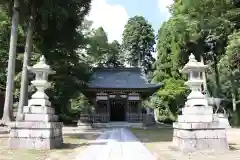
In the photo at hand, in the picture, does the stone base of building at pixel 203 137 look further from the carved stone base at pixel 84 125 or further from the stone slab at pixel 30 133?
the carved stone base at pixel 84 125

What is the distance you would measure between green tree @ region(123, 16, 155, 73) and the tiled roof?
19.6 metres

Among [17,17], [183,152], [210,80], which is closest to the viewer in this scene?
[183,152]

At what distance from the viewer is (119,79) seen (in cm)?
3123

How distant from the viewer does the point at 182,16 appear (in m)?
24.7

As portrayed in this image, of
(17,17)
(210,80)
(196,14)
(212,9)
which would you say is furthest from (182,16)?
(17,17)

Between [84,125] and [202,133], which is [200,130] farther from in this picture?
[84,125]

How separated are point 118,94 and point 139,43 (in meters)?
23.6

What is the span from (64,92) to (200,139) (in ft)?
55.2

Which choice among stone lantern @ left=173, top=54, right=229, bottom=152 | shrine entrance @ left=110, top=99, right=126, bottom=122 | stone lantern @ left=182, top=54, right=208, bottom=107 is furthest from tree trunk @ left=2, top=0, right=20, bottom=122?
shrine entrance @ left=110, top=99, right=126, bottom=122

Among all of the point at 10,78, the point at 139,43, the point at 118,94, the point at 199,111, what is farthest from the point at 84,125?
the point at 139,43

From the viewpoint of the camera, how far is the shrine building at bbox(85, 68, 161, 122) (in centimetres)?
2880

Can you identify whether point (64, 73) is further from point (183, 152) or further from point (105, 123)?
point (183, 152)

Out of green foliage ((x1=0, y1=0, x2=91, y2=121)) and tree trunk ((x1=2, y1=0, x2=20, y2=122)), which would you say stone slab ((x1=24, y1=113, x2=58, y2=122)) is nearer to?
tree trunk ((x1=2, y1=0, x2=20, y2=122))

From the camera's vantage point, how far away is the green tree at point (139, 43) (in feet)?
172
